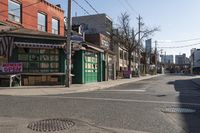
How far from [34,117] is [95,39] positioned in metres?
39.3

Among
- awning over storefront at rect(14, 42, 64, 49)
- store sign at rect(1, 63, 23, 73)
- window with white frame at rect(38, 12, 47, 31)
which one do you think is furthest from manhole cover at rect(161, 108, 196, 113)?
window with white frame at rect(38, 12, 47, 31)

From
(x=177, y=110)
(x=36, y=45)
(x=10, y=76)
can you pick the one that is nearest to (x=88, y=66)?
(x=36, y=45)

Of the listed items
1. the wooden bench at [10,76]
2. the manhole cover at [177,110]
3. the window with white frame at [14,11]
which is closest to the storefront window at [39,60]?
the wooden bench at [10,76]

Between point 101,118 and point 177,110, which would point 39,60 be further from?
point 101,118

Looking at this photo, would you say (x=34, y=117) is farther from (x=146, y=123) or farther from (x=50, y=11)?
(x=50, y=11)

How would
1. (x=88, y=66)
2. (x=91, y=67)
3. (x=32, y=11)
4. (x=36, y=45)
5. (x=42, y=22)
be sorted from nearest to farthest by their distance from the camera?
1. (x=36, y=45)
2. (x=88, y=66)
3. (x=32, y=11)
4. (x=91, y=67)
5. (x=42, y=22)

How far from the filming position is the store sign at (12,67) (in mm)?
24719

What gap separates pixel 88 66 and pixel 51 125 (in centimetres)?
2247

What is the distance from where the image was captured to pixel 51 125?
9578 mm

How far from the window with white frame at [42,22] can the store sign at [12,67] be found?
31.0ft

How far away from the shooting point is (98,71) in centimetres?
3584

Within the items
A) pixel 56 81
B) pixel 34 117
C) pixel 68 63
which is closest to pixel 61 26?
pixel 56 81

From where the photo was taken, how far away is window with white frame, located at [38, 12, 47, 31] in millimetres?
34219

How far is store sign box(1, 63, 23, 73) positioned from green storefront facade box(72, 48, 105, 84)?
19.3 feet
